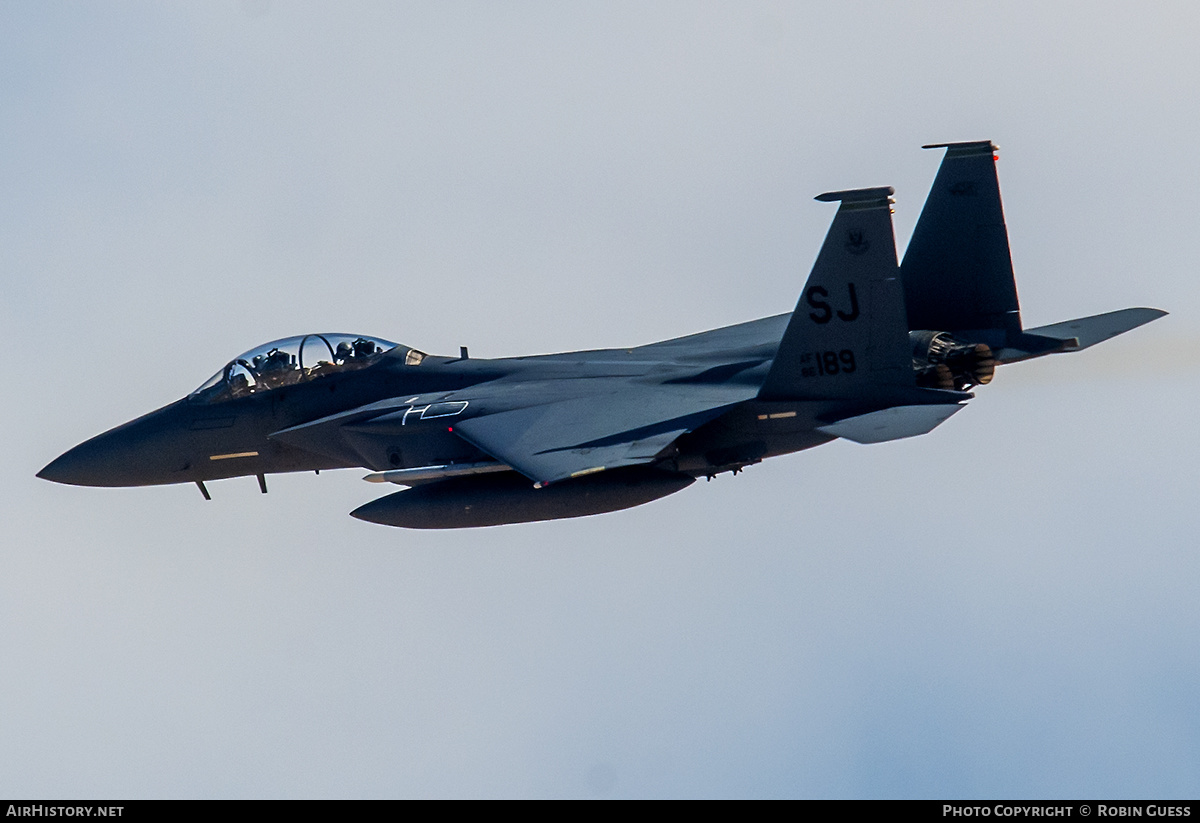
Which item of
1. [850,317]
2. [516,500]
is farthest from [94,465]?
[850,317]

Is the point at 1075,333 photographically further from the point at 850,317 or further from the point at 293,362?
the point at 293,362

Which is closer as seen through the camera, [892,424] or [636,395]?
[892,424]

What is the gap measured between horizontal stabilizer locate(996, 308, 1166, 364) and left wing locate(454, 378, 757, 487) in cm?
416

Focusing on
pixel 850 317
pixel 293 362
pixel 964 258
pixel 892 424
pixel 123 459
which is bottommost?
pixel 892 424

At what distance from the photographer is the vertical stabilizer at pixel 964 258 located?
2483 centimetres

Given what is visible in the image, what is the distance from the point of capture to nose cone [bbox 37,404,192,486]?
25047 millimetres

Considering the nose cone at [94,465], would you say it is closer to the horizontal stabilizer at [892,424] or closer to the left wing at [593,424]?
the left wing at [593,424]

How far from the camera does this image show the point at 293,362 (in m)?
24.9

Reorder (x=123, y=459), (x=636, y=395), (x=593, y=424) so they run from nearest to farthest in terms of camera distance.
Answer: (x=593, y=424), (x=636, y=395), (x=123, y=459)

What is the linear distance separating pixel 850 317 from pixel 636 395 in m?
2.99

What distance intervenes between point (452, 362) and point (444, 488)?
2665mm

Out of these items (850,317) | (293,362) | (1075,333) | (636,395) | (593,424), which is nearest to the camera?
(850,317)

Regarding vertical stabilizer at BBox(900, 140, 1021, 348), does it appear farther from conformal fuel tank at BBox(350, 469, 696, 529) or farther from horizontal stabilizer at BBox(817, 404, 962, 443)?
conformal fuel tank at BBox(350, 469, 696, 529)

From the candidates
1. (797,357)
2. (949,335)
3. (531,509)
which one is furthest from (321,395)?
(949,335)
